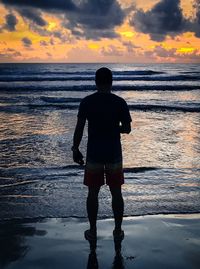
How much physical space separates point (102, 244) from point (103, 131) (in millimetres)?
1133

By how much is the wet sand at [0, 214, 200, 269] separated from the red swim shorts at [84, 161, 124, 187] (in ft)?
1.94

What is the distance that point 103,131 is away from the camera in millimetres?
3756

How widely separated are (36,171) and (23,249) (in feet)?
10.6

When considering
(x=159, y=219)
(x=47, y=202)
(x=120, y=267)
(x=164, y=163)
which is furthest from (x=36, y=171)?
(x=120, y=267)

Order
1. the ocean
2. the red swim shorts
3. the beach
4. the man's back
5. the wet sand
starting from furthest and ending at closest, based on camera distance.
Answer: the ocean
the red swim shorts
the man's back
the beach
the wet sand

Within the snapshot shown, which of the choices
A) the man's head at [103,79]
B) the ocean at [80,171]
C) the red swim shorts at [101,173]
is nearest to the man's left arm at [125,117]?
the man's head at [103,79]

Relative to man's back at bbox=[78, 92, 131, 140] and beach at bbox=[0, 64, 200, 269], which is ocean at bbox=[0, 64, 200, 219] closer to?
beach at bbox=[0, 64, 200, 269]

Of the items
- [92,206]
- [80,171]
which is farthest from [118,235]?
[80,171]

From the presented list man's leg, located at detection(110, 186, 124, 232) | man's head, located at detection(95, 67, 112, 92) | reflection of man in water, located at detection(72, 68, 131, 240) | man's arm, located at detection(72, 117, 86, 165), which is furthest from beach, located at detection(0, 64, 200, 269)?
man's head, located at detection(95, 67, 112, 92)

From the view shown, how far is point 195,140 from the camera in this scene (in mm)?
9883

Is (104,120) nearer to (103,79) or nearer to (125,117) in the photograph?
(125,117)

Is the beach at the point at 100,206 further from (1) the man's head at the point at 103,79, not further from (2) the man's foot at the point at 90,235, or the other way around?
(1) the man's head at the point at 103,79

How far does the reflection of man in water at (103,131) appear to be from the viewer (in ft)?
12.2

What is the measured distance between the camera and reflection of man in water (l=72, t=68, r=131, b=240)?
12.2 feet
